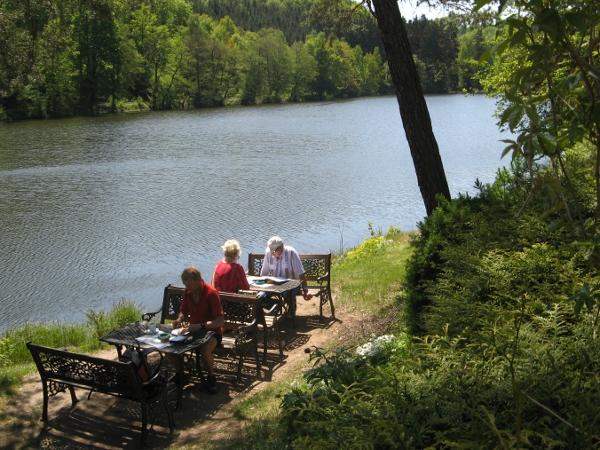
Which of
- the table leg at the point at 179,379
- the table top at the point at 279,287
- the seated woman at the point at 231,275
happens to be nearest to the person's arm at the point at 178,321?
the table leg at the point at 179,379

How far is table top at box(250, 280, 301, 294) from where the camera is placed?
787 cm

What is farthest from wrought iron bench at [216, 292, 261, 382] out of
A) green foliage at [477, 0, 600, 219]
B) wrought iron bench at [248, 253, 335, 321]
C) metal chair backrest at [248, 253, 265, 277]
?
green foliage at [477, 0, 600, 219]

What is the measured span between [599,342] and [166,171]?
26.4 meters

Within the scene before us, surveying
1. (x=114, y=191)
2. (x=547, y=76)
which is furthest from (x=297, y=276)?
(x=114, y=191)

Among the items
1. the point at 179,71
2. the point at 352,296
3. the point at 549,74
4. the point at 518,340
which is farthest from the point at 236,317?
the point at 179,71

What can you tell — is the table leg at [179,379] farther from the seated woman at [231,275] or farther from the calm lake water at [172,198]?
the calm lake water at [172,198]

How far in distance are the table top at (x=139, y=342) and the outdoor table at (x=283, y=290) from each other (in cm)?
154

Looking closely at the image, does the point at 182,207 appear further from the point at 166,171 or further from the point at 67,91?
the point at 67,91

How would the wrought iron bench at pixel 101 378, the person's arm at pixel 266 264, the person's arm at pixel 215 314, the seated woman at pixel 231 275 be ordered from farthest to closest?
the person's arm at pixel 266 264
the seated woman at pixel 231 275
the person's arm at pixel 215 314
the wrought iron bench at pixel 101 378

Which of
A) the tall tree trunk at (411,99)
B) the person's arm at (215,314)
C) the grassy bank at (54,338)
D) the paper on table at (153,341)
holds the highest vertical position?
the tall tree trunk at (411,99)

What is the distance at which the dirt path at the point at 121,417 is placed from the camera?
549 centimetres

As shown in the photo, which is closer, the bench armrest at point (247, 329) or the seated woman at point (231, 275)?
the bench armrest at point (247, 329)

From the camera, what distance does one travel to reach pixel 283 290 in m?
7.86

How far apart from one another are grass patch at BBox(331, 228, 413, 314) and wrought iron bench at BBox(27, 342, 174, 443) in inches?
135
